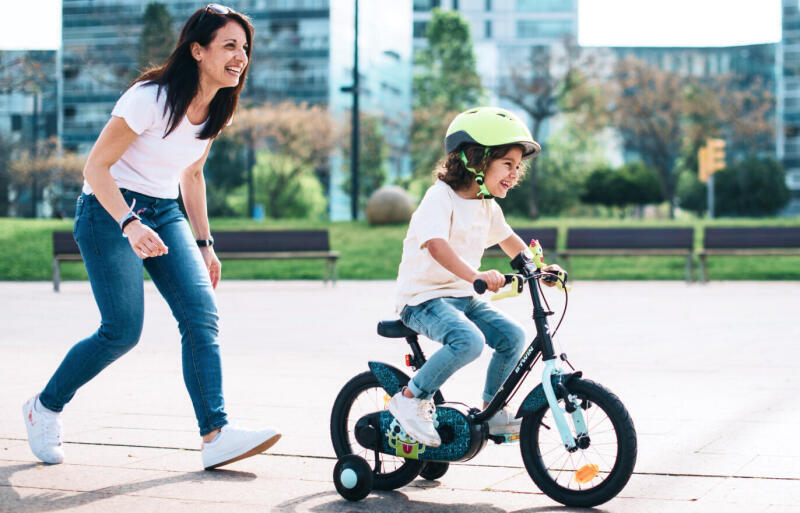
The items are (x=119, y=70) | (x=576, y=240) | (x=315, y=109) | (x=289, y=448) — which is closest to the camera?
(x=289, y=448)

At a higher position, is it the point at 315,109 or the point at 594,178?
the point at 315,109

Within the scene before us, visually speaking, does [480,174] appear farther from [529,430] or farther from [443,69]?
[443,69]

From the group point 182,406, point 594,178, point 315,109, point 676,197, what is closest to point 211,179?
point 315,109

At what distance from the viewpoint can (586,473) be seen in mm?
3572

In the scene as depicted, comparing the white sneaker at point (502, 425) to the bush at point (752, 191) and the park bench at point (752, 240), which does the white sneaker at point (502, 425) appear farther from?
the bush at point (752, 191)

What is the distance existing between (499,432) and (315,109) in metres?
46.6

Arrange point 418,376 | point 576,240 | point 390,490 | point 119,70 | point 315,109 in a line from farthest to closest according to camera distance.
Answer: point 315,109, point 119,70, point 576,240, point 390,490, point 418,376

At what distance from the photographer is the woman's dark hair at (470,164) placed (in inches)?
150

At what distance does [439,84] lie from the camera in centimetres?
5825

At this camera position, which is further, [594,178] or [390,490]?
[594,178]

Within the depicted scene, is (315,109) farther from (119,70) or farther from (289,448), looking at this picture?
(289,448)

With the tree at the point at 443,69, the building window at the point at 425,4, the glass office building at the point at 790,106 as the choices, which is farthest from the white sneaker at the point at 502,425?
the building window at the point at 425,4

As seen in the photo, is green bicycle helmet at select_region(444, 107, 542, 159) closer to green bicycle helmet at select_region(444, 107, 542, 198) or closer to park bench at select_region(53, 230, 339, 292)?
green bicycle helmet at select_region(444, 107, 542, 198)

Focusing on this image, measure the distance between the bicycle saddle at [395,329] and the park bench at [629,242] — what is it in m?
14.3
